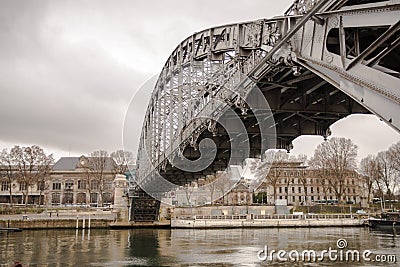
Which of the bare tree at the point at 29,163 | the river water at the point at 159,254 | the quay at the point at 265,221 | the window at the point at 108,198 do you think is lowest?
the river water at the point at 159,254

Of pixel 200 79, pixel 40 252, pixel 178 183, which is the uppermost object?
pixel 200 79

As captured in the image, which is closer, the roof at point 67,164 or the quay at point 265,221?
the quay at point 265,221

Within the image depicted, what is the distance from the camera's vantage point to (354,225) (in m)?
57.7

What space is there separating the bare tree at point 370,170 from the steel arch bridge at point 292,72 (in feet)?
145

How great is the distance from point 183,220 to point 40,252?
30780 millimetres

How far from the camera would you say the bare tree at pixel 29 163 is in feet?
204

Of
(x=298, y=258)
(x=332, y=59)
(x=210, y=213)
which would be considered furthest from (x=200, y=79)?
(x=210, y=213)

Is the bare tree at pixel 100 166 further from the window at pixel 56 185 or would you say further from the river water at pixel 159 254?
the river water at pixel 159 254

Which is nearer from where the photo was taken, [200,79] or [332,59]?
[332,59]

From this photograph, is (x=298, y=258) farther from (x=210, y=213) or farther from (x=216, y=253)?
(x=210, y=213)

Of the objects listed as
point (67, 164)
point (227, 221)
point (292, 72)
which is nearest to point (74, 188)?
point (67, 164)

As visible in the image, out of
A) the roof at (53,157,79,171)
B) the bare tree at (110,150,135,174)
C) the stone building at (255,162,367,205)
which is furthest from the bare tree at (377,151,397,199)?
the roof at (53,157,79,171)

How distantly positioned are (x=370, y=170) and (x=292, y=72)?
2386 inches

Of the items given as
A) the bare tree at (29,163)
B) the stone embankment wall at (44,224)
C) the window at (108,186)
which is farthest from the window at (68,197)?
the stone embankment wall at (44,224)
